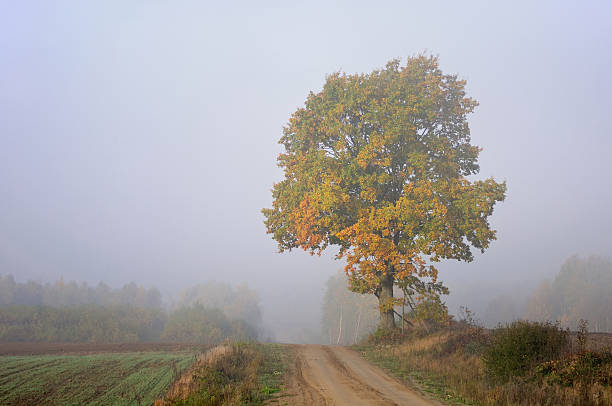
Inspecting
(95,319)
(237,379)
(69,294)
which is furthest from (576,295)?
(69,294)

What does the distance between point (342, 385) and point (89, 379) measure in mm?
9974

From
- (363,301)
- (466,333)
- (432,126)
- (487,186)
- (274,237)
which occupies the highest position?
(432,126)

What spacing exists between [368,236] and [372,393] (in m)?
9.72

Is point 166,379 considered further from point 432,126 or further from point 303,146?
point 432,126

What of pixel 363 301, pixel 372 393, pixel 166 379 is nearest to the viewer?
pixel 372 393

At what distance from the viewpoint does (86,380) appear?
13539 millimetres

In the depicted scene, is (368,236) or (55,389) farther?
(368,236)

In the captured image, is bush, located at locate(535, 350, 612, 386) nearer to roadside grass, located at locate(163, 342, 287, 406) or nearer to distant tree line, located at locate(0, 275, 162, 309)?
roadside grass, located at locate(163, 342, 287, 406)

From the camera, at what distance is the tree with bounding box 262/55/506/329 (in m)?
19.1

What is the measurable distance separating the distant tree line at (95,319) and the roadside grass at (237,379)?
1413cm

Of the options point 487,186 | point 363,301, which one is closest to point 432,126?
point 487,186

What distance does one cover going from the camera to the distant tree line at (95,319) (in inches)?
1328

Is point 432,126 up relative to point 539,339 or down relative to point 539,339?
up

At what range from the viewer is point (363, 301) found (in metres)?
82.4
